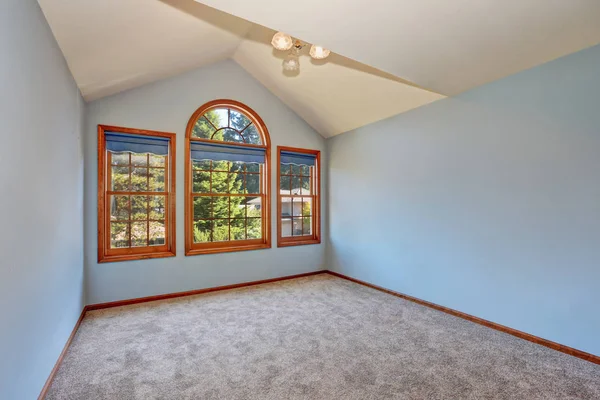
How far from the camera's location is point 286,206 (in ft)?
16.6

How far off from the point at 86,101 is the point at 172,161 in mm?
1117

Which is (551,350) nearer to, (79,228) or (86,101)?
(79,228)

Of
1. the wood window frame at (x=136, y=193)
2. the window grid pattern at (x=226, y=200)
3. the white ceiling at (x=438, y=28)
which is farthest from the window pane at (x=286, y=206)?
the white ceiling at (x=438, y=28)

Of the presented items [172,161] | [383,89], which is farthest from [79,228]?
[383,89]

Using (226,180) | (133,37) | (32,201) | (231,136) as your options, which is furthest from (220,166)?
(32,201)

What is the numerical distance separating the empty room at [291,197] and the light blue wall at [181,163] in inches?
0.9

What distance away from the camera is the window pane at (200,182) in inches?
168

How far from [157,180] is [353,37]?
3.01 meters

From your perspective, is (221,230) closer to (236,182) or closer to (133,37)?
(236,182)

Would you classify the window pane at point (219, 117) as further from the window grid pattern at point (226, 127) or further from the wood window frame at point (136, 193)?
the wood window frame at point (136, 193)

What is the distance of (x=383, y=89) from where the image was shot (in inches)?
142

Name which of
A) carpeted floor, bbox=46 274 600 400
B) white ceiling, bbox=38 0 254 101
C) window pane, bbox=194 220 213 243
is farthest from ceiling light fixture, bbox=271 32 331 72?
carpeted floor, bbox=46 274 600 400

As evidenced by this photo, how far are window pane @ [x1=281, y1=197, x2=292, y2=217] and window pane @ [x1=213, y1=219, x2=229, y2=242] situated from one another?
96cm

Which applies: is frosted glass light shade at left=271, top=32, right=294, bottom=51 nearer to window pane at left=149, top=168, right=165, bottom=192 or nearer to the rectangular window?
the rectangular window
